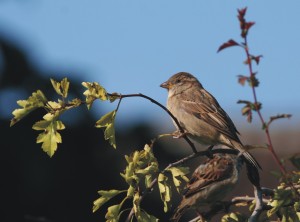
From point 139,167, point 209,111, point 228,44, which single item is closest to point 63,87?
point 139,167

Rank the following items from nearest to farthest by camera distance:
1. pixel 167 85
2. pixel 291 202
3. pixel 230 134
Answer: pixel 291 202 < pixel 230 134 < pixel 167 85

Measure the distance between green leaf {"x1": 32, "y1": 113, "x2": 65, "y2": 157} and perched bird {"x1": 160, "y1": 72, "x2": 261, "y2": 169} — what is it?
10.3 ft

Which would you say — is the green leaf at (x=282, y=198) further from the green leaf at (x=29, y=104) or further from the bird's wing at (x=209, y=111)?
the bird's wing at (x=209, y=111)

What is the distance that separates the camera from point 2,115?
1484 centimetres

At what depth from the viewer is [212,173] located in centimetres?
689

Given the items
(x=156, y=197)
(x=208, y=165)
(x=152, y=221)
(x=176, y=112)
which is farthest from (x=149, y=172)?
(x=156, y=197)

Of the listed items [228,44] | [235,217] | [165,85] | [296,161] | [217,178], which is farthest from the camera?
[165,85]

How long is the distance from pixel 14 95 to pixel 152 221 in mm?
11949

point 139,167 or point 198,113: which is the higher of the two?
point 139,167

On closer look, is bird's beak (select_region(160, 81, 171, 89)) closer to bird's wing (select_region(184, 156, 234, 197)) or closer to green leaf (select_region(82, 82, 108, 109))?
bird's wing (select_region(184, 156, 234, 197))

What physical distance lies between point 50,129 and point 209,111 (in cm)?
391

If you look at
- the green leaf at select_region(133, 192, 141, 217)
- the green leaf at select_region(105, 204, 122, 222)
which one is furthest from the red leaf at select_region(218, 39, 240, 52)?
the green leaf at select_region(105, 204, 122, 222)

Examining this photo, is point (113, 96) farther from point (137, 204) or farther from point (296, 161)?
point (296, 161)

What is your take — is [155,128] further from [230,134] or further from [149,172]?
[149,172]
